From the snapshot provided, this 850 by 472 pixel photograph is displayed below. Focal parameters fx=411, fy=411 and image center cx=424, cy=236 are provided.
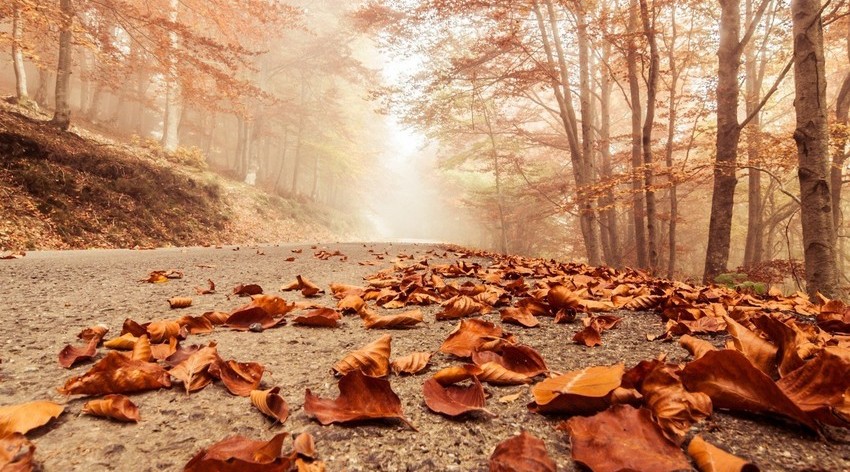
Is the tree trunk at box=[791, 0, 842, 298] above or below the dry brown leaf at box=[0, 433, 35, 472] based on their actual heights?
above

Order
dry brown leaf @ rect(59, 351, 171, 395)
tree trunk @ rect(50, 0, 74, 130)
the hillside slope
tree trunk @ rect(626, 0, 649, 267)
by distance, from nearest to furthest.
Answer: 1. dry brown leaf @ rect(59, 351, 171, 395)
2. the hillside slope
3. tree trunk @ rect(626, 0, 649, 267)
4. tree trunk @ rect(50, 0, 74, 130)

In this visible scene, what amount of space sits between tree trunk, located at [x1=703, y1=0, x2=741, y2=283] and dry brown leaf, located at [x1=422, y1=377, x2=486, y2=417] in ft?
19.0

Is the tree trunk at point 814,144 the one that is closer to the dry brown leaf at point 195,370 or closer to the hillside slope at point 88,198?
the dry brown leaf at point 195,370

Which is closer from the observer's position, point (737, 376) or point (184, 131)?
point (737, 376)

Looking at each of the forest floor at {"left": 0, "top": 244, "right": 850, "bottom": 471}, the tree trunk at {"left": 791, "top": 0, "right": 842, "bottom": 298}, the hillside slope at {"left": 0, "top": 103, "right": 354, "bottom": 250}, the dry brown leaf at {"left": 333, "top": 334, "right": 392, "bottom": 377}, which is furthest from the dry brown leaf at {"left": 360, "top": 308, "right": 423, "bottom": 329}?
the hillside slope at {"left": 0, "top": 103, "right": 354, "bottom": 250}

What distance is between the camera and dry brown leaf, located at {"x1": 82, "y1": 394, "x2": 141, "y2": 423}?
2.89 ft

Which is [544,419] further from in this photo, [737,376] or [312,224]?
[312,224]

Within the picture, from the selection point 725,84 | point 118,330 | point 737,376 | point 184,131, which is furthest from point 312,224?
point 737,376

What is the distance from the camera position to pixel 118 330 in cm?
169

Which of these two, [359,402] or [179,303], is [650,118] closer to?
[179,303]

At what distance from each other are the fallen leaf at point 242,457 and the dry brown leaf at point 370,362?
0.38 metres

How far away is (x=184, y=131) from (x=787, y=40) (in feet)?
91.8

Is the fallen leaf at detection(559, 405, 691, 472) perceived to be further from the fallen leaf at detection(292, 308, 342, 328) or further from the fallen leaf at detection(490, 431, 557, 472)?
the fallen leaf at detection(292, 308, 342, 328)

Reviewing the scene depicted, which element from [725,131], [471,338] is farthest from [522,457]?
[725,131]
